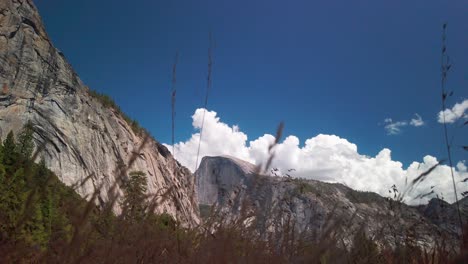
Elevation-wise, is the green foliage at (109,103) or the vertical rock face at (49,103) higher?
the green foliage at (109,103)

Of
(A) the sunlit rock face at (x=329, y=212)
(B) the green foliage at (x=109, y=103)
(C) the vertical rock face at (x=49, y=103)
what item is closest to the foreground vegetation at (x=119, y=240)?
(A) the sunlit rock face at (x=329, y=212)

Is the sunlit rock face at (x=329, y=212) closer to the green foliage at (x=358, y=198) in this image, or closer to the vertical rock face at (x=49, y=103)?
the green foliage at (x=358, y=198)

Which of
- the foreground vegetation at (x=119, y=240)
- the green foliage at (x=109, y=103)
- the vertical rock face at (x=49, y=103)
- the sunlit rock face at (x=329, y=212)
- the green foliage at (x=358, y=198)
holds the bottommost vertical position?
the foreground vegetation at (x=119, y=240)

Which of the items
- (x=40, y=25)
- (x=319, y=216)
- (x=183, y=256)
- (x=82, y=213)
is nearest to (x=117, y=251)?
(x=183, y=256)

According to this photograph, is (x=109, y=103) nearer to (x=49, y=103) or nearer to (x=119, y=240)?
(x=49, y=103)

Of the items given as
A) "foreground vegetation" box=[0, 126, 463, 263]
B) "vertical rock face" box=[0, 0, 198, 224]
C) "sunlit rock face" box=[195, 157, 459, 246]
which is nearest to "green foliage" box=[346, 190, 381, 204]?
"sunlit rock face" box=[195, 157, 459, 246]

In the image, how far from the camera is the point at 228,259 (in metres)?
1.24

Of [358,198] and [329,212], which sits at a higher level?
[358,198]

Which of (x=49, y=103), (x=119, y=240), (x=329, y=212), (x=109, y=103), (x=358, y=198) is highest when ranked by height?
(x=109, y=103)

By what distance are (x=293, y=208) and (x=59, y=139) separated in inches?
1925

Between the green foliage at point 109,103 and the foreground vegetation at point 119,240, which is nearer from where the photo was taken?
the foreground vegetation at point 119,240

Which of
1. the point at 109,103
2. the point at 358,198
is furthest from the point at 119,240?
the point at 109,103

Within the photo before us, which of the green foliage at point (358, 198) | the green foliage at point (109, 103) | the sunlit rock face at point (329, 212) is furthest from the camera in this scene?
the green foliage at point (109, 103)

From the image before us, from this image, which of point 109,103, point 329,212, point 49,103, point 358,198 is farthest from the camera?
point 109,103
